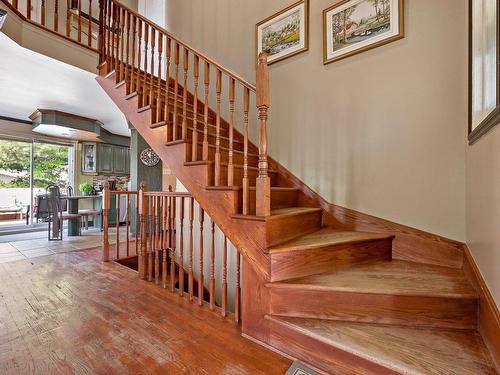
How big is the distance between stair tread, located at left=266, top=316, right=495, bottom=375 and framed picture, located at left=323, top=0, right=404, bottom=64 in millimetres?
1934

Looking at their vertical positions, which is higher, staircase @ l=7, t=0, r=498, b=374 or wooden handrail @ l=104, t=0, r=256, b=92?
wooden handrail @ l=104, t=0, r=256, b=92

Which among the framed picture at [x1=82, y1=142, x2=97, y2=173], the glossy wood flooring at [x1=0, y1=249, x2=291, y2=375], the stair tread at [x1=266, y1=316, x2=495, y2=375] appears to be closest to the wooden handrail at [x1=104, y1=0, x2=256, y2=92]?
the stair tread at [x1=266, y1=316, x2=495, y2=375]

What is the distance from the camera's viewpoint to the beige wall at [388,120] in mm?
1649

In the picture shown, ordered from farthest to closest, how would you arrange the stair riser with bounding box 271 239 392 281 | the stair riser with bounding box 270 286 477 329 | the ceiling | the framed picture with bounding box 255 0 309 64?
the ceiling
the framed picture with bounding box 255 0 309 64
the stair riser with bounding box 271 239 392 281
the stair riser with bounding box 270 286 477 329

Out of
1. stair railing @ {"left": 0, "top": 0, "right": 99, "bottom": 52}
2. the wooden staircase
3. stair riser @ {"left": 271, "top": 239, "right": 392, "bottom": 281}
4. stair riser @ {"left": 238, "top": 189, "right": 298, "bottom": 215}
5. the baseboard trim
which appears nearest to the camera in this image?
the baseboard trim

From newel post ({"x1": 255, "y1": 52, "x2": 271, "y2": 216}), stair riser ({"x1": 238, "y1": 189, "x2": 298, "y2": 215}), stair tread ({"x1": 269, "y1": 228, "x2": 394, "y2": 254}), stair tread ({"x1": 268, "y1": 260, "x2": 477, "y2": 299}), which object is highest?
newel post ({"x1": 255, "y1": 52, "x2": 271, "y2": 216})

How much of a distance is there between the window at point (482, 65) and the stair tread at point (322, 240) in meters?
0.82

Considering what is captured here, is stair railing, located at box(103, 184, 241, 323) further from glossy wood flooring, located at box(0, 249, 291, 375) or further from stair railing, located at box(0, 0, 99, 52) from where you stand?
stair railing, located at box(0, 0, 99, 52)

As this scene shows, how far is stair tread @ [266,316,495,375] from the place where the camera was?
93 centimetres

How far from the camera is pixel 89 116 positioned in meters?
5.39

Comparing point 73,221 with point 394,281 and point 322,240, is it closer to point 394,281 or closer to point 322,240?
point 322,240

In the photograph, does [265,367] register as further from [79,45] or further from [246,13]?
[79,45]

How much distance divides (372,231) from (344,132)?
2.75 feet

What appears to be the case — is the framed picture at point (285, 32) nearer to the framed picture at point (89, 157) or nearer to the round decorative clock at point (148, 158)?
the round decorative clock at point (148, 158)
